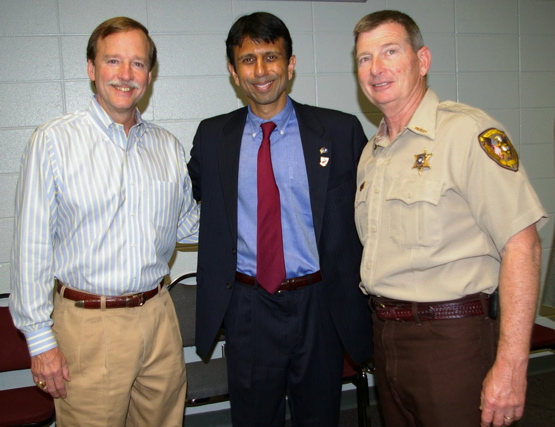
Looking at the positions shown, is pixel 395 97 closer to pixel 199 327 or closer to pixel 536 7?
pixel 199 327

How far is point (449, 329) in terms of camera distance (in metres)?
1.62

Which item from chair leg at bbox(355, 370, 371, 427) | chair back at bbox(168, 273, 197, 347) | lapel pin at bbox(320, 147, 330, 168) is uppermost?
lapel pin at bbox(320, 147, 330, 168)

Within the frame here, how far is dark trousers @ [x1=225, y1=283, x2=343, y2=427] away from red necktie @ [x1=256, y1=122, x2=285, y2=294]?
0.07 m

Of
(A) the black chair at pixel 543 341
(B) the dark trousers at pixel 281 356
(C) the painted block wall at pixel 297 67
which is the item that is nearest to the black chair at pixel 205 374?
(C) the painted block wall at pixel 297 67

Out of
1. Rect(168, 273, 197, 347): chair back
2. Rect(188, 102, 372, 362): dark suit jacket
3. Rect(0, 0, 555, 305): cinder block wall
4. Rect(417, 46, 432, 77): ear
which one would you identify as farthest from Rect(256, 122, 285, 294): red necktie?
Rect(0, 0, 555, 305): cinder block wall

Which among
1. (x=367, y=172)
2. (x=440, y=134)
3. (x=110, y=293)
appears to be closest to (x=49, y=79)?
(x=110, y=293)

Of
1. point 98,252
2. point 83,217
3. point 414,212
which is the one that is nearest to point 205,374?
point 98,252

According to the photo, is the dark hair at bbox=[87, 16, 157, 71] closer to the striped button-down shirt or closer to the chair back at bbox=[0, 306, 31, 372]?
the striped button-down shirt

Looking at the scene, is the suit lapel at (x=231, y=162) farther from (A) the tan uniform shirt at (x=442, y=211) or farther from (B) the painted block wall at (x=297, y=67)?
(B) the painted block wall at (x=297, y=67)

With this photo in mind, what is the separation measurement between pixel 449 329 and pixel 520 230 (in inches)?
15.2

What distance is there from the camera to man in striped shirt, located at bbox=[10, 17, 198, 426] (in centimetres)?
182

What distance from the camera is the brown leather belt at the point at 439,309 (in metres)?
1.62

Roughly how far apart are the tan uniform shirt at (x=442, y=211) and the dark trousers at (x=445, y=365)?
0.11 metres

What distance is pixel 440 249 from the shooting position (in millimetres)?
1644
